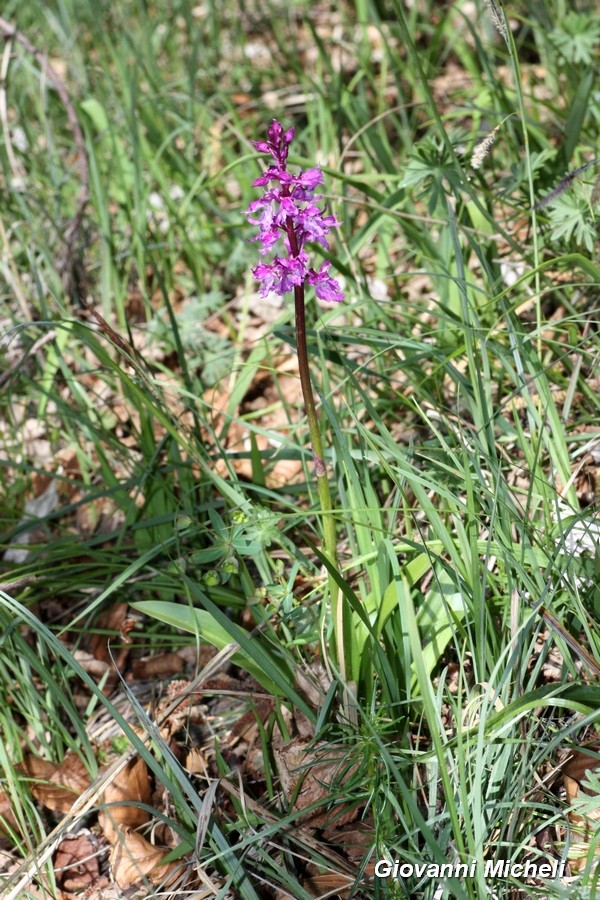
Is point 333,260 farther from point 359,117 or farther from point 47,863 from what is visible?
point 47,863

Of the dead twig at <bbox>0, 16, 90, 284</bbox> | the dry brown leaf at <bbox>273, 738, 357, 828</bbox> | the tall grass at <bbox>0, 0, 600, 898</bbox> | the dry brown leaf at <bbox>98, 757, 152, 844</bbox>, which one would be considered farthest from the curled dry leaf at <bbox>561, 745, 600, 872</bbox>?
the dead twig at <bbox>0, 16, 90, 284</bbox>

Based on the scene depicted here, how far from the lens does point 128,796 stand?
1.92 m

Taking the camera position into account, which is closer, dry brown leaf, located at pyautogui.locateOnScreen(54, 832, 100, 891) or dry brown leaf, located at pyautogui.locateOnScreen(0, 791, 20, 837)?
dry brown leaf, located at pyautogui.locateOnScreen(54, 832, 100, 891)

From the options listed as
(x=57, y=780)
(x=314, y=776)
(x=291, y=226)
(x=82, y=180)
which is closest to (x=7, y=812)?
(x=57, y=780)

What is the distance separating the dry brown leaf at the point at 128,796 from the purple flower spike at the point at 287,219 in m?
1.21

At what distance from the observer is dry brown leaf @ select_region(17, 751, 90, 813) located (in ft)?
6.48

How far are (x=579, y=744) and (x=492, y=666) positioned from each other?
0.73ft

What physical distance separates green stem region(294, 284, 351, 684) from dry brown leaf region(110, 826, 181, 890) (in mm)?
Answer: 570

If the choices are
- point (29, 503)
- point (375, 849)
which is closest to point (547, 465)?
point (375, 849)

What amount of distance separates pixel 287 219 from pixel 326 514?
22.2 inches

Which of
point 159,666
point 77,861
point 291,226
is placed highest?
point 291,226

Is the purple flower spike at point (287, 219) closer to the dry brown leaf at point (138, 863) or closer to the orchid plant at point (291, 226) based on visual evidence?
the orchid plant at point (291, 226)

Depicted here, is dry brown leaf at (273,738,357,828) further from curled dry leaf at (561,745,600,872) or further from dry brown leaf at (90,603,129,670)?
dry brown leaf at (90,603,129,670)

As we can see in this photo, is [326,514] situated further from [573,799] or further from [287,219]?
[573,799]
